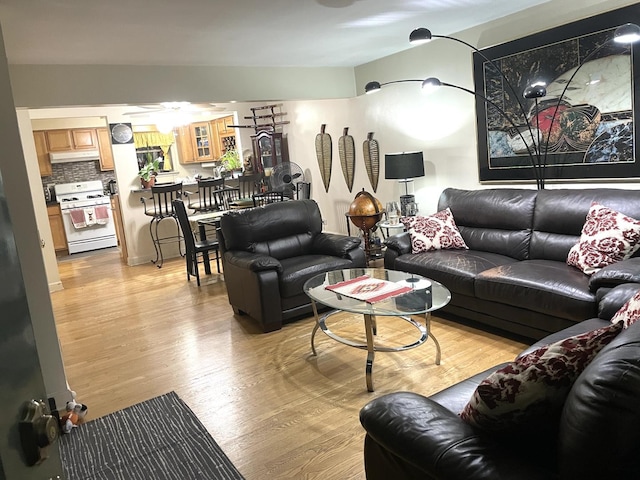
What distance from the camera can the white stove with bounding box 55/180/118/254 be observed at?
822 centimetres

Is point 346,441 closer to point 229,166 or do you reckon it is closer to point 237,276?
point 237,276

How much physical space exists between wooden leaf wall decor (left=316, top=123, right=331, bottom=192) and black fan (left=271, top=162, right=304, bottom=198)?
0.54 meters

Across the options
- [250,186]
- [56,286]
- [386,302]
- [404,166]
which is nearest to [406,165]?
[404,166]

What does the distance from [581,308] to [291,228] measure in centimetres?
251

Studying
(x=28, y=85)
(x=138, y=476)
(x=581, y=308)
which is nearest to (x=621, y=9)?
(x=581, y=308)

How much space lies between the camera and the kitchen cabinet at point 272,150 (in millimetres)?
8078

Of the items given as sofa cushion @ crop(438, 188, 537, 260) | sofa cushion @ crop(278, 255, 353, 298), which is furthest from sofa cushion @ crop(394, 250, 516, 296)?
sofa cushion @ crop(278, 255, 353, 298)

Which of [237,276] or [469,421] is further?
[237,276]

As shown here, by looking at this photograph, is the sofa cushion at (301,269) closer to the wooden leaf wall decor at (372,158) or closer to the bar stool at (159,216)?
the wooden leaf wall decor at (372,158)

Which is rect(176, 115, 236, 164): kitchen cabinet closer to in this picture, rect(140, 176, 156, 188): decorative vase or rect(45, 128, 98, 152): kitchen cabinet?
rect(45, 128, 98, 152): kitchen cabinet

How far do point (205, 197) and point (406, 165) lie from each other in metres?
3.40

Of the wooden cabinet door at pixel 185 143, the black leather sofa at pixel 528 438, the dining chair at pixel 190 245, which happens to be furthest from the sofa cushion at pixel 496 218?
the wooden cabinet door at pixel 185 143

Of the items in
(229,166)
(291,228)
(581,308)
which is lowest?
(581,308)

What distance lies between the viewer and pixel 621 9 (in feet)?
11.0
